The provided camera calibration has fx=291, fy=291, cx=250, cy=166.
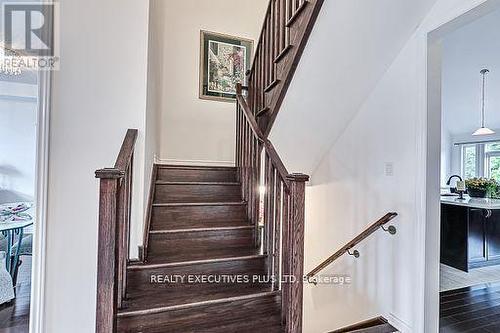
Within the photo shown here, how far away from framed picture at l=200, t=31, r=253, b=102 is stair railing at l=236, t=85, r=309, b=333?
4.98 ft

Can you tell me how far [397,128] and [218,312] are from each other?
1998 millimetres

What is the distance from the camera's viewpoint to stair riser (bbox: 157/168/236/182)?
3.11 m

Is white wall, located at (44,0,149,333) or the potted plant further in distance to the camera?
the potted plant

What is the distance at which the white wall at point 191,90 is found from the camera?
13.3ft

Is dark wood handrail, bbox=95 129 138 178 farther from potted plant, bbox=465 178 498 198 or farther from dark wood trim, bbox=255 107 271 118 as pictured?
potted plant, bbox=465 178 498 198

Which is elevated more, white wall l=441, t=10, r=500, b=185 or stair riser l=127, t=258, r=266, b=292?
white wall l=441, t=10, r=500, b=185

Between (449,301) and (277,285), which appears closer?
(277,285)

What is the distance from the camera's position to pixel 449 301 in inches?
116

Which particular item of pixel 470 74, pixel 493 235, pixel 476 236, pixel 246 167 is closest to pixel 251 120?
pixel 246 167

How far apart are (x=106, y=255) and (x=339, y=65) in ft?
7.20

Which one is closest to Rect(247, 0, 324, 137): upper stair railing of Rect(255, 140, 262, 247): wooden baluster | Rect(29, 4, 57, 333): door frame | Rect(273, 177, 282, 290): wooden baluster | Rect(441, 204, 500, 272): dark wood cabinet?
Rect(255, 140, 262, 247): wooden baluster

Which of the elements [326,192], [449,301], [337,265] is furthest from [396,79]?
[449,301]

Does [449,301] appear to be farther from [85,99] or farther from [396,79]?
[85,99]

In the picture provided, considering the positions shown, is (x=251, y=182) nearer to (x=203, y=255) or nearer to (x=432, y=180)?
(x=203, y=255)
